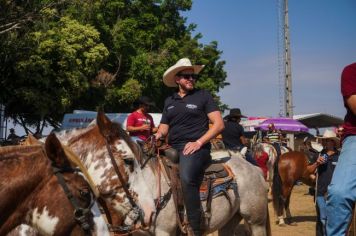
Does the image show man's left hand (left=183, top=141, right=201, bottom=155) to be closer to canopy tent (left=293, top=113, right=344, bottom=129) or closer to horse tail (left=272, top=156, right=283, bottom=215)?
horse tail (left=272, top=156, right=283, bottom=215)

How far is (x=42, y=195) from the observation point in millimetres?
Result: 2816

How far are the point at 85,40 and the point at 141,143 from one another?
20.6 metres

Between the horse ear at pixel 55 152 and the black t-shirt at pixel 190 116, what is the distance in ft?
7.93

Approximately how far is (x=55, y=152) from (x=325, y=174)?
6.65 meters

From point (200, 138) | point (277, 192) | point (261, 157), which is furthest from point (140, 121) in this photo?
point (261, 157)

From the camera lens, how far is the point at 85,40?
24.6 metres

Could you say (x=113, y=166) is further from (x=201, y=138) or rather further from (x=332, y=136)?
(x=332, y=136)

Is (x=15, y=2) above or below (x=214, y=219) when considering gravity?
above

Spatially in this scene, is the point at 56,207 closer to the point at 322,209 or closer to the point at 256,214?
the point at 256,214

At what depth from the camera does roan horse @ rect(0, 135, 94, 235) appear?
9.03 ft

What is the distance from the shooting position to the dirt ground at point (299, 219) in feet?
33.4

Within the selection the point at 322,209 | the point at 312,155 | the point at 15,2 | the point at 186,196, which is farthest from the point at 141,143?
the point at 15,2

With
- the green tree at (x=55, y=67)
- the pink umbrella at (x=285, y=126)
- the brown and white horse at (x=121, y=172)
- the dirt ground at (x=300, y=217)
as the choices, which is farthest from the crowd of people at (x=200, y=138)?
the pink umbrella at (x=285, y=126)

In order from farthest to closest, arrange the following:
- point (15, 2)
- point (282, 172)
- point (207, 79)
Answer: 1. point (207, 79)
2. point (15, 2)
3. point (282, 172)
